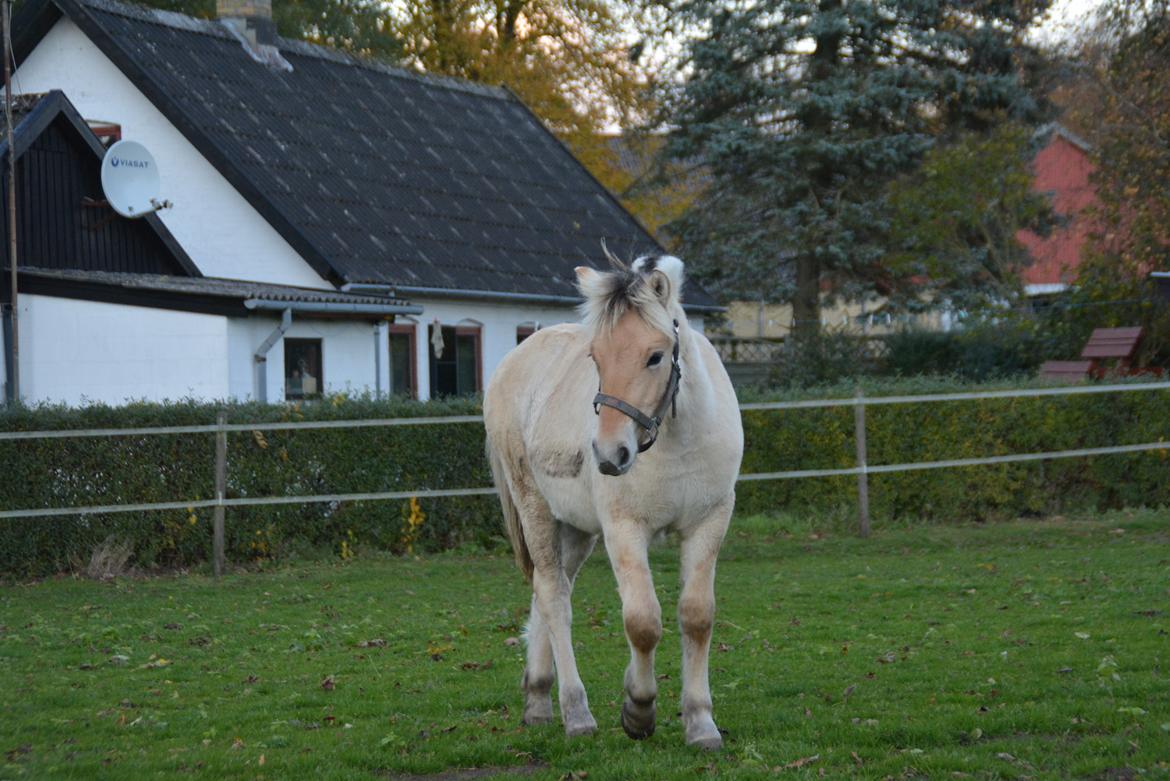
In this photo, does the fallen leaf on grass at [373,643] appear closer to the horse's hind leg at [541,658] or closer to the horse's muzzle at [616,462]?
the horse's hind leg at [541,658]

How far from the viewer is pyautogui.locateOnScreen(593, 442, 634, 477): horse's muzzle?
5.57 metres

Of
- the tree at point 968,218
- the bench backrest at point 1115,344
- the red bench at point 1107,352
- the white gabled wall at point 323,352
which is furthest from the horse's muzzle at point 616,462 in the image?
the tree at point 968,218

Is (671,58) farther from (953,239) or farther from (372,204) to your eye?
(372,204)

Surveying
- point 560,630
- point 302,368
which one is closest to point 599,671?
point 560,630

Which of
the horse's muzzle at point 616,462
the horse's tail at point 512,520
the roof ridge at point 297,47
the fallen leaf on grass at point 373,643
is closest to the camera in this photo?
the horse's muzzle at point 616,462

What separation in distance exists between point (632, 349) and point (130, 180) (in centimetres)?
1611

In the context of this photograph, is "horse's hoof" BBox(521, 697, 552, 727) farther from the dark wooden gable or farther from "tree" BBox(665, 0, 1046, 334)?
"tree" BBox(665, 0, 1046, 334)

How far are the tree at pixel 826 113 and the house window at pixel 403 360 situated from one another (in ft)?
34.0

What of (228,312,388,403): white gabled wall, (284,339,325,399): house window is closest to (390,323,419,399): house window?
(228,312,388,403): white gabled wall

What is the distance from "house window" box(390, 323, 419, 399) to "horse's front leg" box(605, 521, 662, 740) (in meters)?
17.5

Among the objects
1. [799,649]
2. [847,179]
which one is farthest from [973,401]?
[847,179]

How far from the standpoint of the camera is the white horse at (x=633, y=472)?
5910mm

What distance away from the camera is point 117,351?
19016 mm

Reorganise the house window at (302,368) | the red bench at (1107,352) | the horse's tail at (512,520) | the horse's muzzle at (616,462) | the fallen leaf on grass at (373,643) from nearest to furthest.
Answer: the horse's muzzle at (616,462)
the horse's tail at (512,520)
the fallen leaf on grass at (373,643)
the house window at (302,368)
the red bench at (1107,352)
